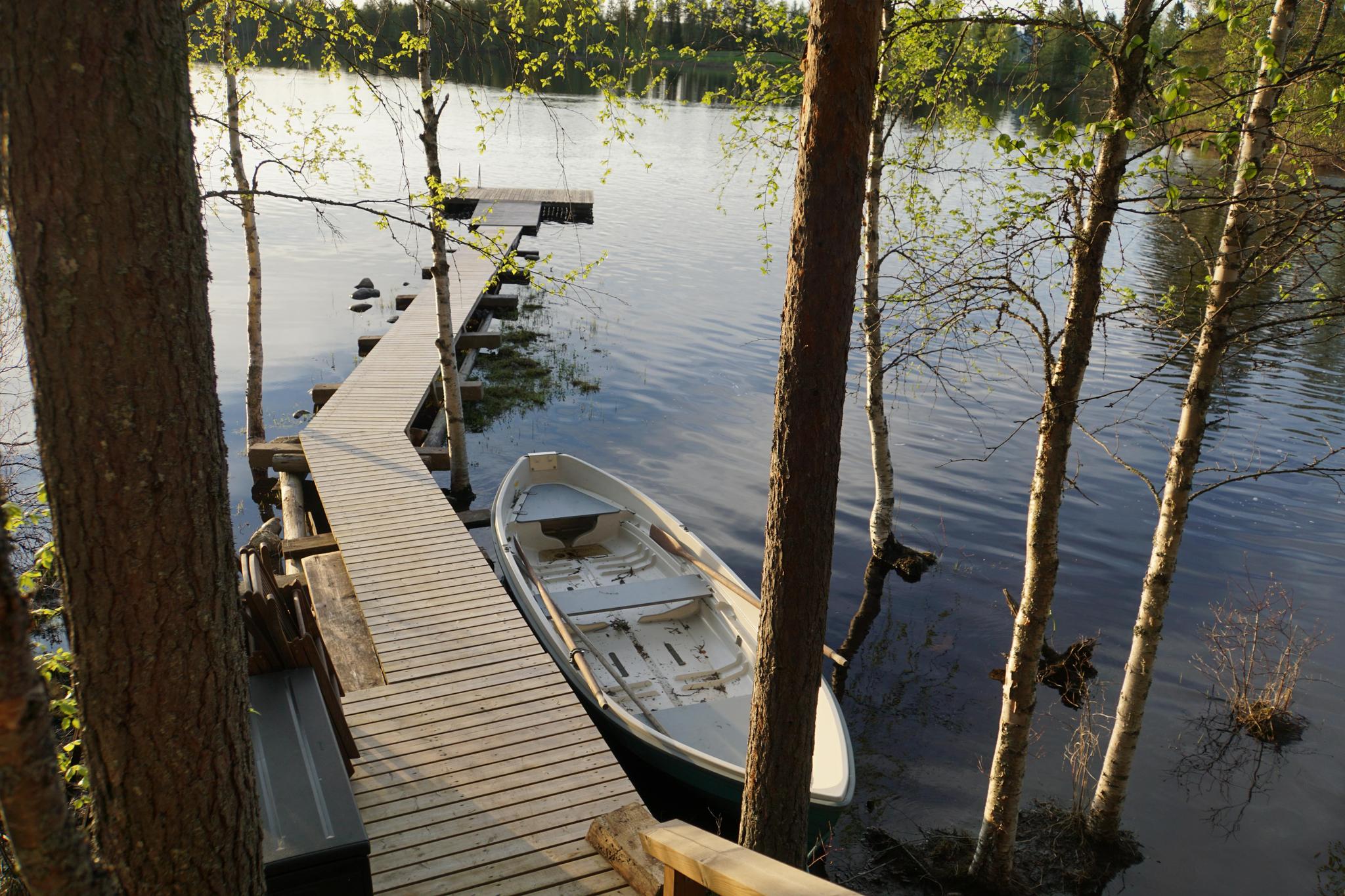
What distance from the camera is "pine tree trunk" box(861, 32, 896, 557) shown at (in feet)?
31.8

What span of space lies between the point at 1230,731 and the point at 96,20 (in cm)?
1060

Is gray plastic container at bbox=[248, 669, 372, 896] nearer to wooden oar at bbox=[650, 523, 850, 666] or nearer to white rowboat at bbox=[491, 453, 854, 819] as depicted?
white rowboat at bbox=[491, 453, 854, 819]

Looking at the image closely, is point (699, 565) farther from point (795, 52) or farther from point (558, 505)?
point (795, 52)

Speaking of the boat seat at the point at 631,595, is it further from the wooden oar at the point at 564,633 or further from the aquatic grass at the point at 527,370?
the aquatic grass at the point at 527,370

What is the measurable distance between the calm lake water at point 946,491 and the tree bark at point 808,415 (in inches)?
134

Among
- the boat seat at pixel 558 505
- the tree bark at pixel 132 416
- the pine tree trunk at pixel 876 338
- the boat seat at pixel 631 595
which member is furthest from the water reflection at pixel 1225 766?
the tree bark at pixel 132 416

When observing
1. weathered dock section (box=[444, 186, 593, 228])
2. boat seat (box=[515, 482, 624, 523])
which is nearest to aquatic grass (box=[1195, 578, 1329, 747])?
boat seat (box=[515, 482, 624, 523])

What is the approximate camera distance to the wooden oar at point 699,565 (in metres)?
8.51

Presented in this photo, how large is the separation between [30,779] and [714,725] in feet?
18.9

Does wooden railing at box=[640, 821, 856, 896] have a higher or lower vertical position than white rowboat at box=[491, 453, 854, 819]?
higher

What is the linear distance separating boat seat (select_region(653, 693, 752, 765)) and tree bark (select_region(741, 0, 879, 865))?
223 centimetres

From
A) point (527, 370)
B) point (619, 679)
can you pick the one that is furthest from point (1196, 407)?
point (527, 370)

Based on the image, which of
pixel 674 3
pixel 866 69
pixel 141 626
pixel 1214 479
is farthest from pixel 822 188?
pixel 1214 479

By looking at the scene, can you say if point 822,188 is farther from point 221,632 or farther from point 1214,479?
point 1214,479
